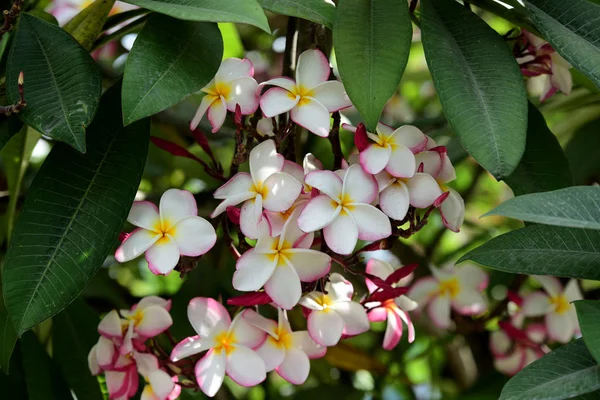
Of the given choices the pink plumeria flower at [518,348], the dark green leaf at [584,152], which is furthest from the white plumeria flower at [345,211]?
the dark green leaf at [584,152]

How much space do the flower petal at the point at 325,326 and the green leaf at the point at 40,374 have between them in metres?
0.34

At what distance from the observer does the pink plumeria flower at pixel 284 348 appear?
2.31ft

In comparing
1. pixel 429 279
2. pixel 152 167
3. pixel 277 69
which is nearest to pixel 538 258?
pixel 429 279

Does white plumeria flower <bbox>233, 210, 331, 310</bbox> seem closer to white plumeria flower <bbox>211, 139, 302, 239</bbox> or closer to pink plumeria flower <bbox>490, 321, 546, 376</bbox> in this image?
white plumeria flower <bbox>211, 139, 302, 239</bbox>

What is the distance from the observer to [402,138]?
2.18 ft

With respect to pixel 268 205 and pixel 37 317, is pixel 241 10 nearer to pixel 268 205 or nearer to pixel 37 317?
pixel 268 205

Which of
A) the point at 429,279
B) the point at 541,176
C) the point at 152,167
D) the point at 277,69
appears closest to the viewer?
the point at 541,176

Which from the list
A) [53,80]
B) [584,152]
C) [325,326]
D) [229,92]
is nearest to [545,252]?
[325,326]

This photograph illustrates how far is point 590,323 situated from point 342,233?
0.65 feet

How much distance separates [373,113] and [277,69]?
3.43 feet

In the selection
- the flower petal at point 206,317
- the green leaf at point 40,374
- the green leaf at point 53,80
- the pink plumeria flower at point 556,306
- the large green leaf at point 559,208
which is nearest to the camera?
the large green leaf at point 559,208

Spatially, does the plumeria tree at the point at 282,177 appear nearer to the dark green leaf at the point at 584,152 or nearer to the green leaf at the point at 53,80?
the green leaf at the point at 53,80

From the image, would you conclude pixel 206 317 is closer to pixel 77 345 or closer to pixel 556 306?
pixel 77 345

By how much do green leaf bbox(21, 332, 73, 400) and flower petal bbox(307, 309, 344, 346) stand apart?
34cm
